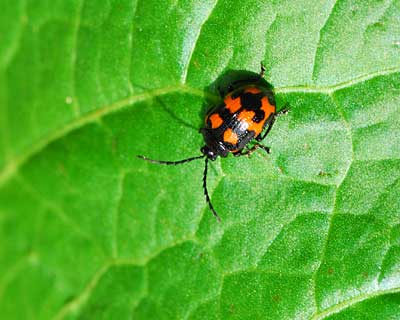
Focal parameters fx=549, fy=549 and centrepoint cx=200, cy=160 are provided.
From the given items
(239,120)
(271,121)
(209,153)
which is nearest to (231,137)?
(239,120)

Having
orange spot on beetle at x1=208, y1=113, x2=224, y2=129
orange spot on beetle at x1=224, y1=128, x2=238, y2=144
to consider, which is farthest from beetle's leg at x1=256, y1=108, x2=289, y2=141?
orange spot on beetle at x1=208, y1=113, x2=224, y2=129

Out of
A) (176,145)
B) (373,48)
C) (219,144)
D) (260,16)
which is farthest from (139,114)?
(373,48)

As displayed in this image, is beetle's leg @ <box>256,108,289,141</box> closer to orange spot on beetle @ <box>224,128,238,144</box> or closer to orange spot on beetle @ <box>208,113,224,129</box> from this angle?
orange spot on beetle @ <box>224,128,238,144</box>

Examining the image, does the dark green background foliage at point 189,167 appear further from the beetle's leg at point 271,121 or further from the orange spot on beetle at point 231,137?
the orange spot on beetle at point 231,137

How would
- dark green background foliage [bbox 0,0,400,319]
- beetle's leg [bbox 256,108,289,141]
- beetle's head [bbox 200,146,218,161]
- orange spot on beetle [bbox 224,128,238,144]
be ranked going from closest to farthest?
1. dark green background foliage [bbox 0,0,400,319]
2. beetle's leg [bbox 256,108,289,141]
3. beetle's head [bbox 200,146,218,161]
4. orange spot on beetle [bbox 224,128,238,144]

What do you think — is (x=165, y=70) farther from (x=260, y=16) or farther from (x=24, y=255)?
(x=24, y=255)

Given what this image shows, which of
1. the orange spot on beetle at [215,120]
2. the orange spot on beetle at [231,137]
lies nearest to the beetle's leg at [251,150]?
the orange spot on beetle at [231,137]

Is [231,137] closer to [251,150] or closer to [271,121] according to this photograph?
[251,150]
